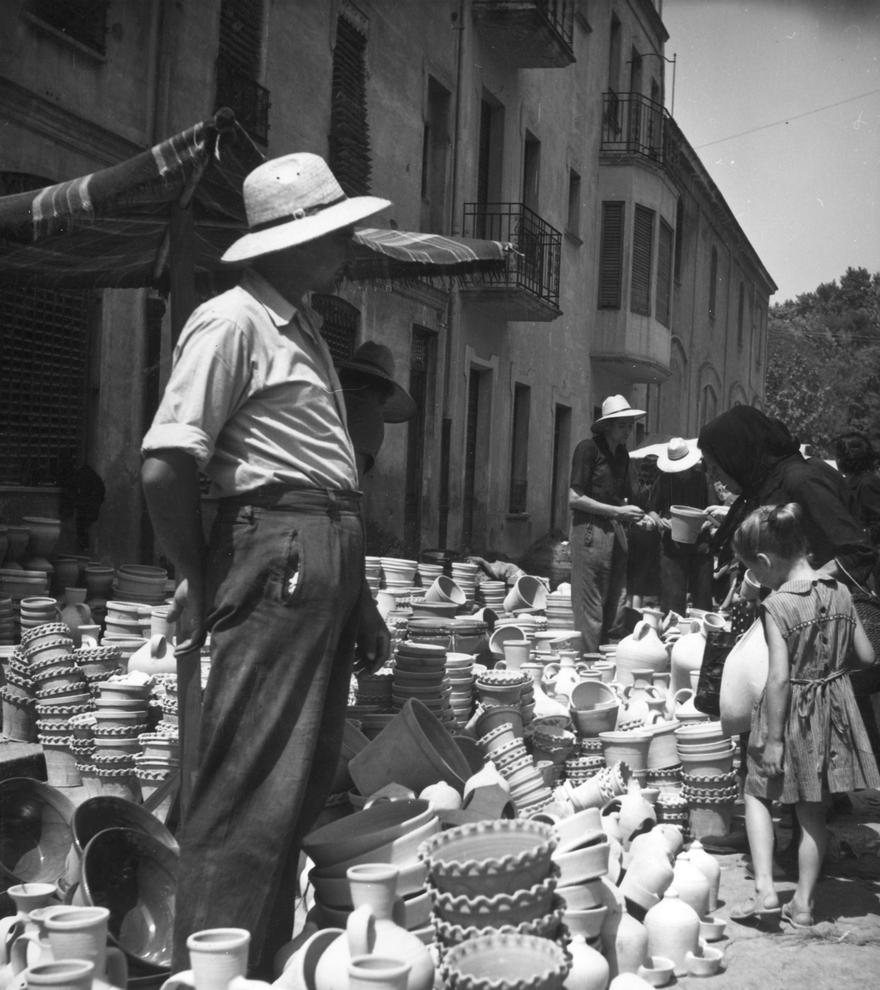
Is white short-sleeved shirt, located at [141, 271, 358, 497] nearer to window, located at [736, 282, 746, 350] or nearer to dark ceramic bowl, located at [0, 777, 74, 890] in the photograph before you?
dark ceramic bowl, located at [0, 777, 74, 890]

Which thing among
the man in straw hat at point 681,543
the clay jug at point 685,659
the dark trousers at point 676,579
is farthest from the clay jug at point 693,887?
the dark trousers at point 676,579

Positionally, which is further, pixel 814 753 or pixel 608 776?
pixel 608 776

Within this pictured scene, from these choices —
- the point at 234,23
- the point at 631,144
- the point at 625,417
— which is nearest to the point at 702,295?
the point at 631,144

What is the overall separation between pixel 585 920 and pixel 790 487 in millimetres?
2277

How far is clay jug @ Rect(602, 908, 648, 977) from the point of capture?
384 centimetres

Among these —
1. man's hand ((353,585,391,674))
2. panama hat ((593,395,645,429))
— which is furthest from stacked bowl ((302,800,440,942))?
panama hat ((593,395,645,429))

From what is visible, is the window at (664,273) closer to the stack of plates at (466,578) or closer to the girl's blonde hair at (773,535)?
the stack of plates at (466,578)

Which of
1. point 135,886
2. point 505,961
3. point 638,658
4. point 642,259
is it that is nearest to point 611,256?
point 642,259

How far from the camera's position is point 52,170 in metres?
9.66

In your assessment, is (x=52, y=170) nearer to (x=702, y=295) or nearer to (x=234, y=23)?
(x=234, y=23)

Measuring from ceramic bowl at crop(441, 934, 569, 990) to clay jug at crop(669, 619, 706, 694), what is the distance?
15.1 feet

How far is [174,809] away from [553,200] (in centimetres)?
1902

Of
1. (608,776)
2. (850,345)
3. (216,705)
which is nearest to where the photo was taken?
(216,705)

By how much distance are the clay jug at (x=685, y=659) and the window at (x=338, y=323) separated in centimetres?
770
